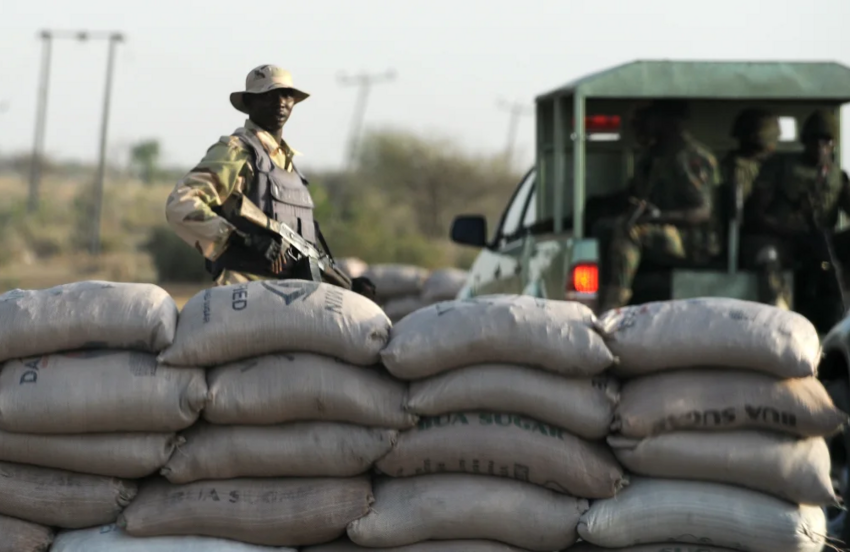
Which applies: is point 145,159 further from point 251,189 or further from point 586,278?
Answer: point 251,189

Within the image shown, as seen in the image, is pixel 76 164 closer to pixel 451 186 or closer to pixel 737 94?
pixel 451 186

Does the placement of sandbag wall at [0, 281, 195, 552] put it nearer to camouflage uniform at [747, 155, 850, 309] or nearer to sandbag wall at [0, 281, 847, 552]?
sandbag wall at [0, 281, 847, 552]

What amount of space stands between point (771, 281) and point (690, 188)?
63 cm

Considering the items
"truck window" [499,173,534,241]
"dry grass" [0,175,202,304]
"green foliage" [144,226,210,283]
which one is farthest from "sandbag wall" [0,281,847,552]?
"green foliage" [144,226,210,283]

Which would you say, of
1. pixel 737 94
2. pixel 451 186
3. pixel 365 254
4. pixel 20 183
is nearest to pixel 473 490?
pixel 737 94

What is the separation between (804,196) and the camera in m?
7.55

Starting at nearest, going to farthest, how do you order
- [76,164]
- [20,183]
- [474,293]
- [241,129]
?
[241,129], [474,293], [20,183], [76,164]

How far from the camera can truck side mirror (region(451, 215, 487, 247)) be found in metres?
8.43

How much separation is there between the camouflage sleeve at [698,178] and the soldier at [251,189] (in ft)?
7.42

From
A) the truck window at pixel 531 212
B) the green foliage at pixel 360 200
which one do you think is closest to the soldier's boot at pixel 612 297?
the truck window at pixel 531 212

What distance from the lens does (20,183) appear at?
75.4 metres

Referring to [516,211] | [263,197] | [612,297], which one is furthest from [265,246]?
[516,211]

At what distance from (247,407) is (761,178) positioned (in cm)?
419

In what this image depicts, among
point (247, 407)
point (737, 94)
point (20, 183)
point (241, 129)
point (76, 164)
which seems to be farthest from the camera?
point (76, 164)
